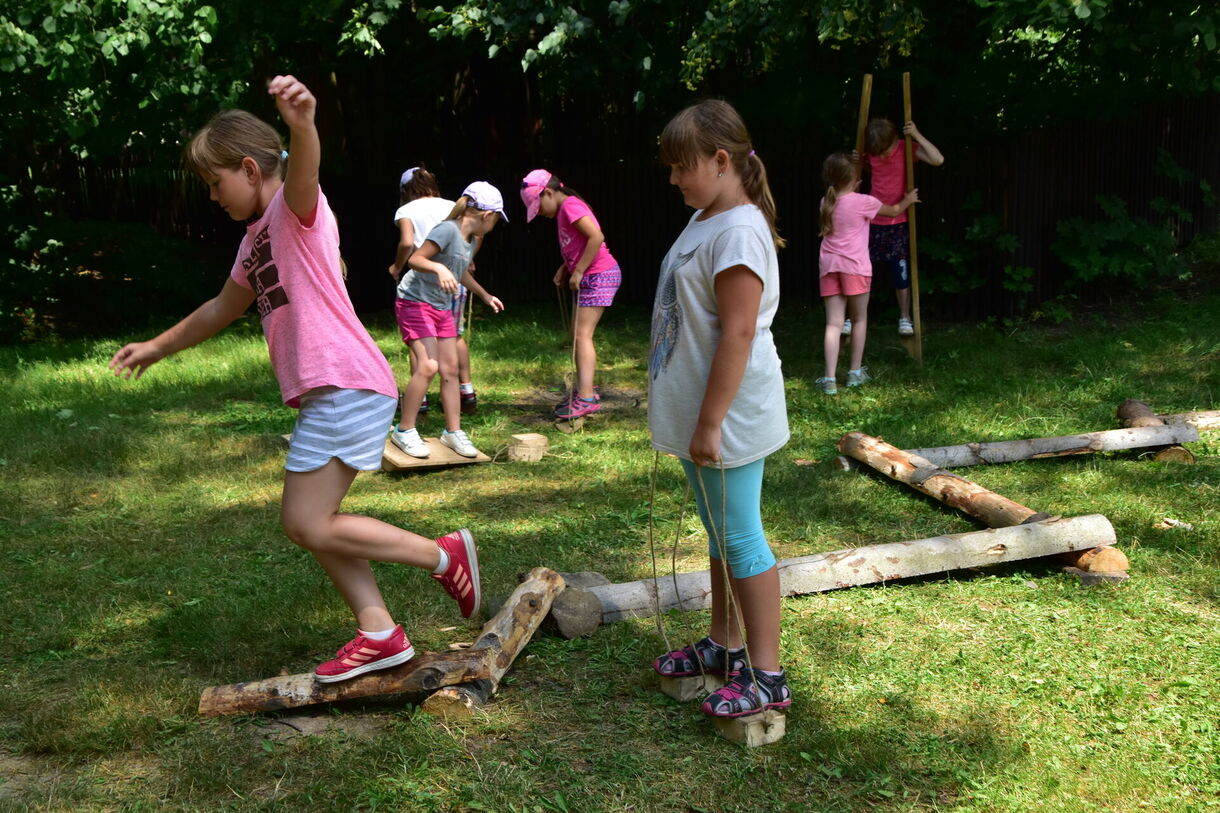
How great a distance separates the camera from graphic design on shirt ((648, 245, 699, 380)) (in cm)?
316

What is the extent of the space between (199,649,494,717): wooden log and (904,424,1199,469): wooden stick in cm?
318

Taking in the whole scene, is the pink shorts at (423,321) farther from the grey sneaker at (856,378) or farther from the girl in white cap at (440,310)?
the grey sneaker at (856,378)

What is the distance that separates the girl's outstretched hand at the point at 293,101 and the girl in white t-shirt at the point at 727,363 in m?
0.96

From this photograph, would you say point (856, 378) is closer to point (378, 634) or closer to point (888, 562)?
point (888, 562)

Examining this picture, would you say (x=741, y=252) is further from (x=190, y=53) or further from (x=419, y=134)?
(x=419, y=134)

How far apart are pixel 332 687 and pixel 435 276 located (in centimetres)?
361

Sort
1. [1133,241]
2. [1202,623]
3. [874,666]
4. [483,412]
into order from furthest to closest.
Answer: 1. [1133,241]
2. [483,412]
3. [1202,623]
4. [874,666]

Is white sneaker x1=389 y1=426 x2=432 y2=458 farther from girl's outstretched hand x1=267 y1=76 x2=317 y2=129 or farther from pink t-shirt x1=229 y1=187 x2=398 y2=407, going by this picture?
girl's outstretched hand x1=267 y1=76 x2=317 y2=129

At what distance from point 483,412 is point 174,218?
9.81 metres

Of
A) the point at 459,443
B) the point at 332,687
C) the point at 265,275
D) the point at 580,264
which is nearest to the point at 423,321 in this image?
the point at 459,443

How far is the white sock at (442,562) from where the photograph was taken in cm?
361

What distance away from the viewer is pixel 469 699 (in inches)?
133

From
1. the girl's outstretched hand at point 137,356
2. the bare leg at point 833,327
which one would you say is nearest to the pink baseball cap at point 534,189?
the bare leg at point 833,327

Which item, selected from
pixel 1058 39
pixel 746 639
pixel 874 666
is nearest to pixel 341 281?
pixel 746 639
